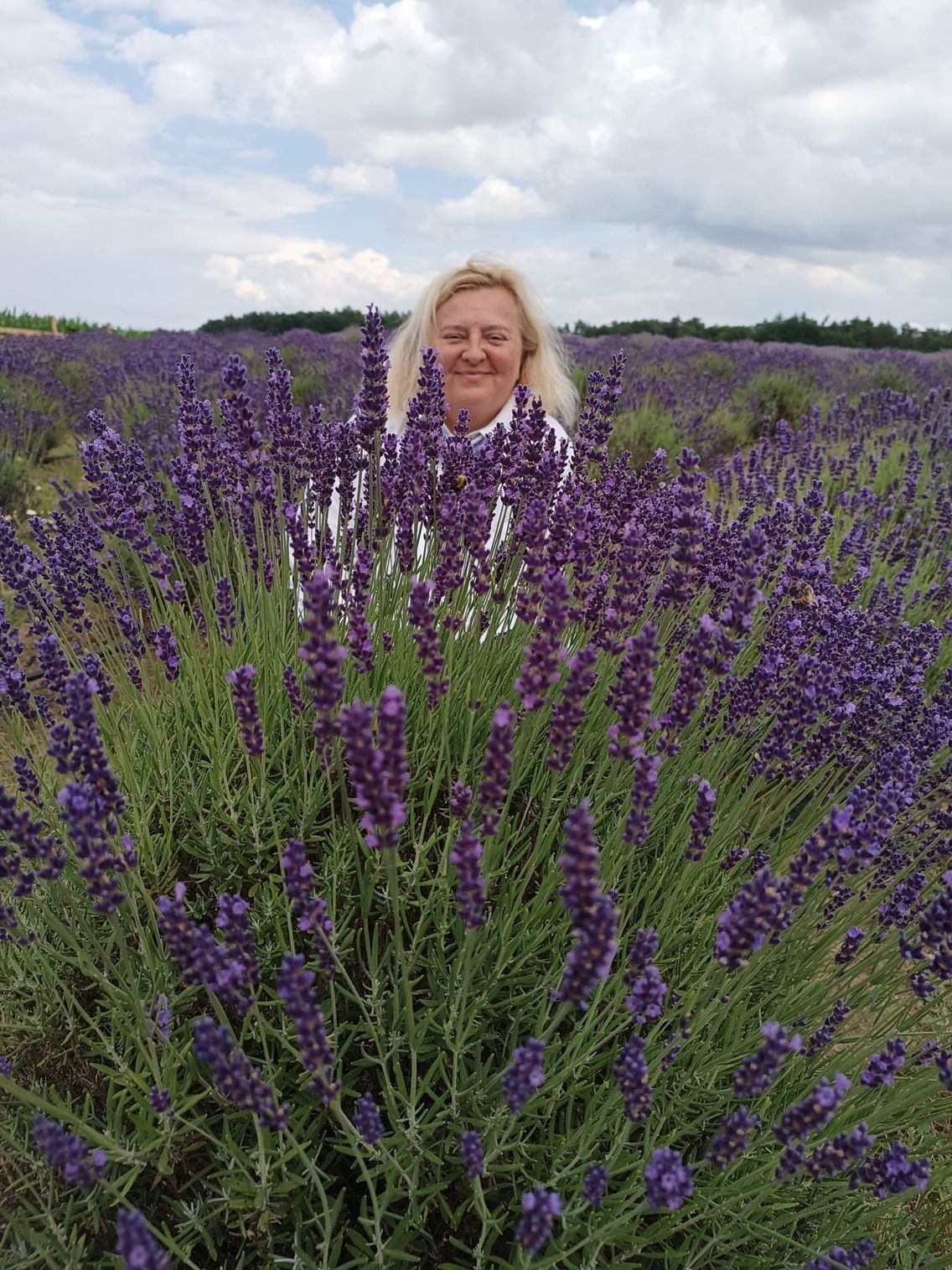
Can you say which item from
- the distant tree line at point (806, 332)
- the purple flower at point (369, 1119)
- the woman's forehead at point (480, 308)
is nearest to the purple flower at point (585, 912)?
the purple flower at point (369, 1119)

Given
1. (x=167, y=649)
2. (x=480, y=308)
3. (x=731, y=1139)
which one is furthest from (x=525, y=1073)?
(x=480, y=308)

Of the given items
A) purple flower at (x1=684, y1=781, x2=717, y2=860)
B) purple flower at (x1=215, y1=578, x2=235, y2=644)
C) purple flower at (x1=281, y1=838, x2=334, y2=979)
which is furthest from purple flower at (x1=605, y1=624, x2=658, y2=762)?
purple flower at (x1=215, y1=578, x2=235, y2=644)

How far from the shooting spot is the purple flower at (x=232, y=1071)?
3.78ft

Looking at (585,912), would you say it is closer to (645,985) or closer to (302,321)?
(645,985)

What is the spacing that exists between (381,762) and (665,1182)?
0.79 m

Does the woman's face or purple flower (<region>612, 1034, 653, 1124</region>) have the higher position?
the woman's face

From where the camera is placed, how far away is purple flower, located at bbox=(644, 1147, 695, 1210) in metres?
1.20

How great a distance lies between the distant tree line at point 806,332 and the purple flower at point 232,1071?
85.7 feet

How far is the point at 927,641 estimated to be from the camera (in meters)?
2.87

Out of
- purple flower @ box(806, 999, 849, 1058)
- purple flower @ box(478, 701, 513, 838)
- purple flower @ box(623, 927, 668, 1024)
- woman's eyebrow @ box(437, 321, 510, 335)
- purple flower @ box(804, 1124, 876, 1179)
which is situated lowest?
purple flower @ box(806, 999, 849, 1058)

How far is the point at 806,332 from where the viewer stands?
2623 centimetres

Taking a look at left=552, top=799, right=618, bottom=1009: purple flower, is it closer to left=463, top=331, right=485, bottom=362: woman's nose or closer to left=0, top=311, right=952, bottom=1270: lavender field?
left=0, top=311, right=952, bottom=1270: lavender field

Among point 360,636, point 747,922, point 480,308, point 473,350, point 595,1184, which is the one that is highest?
point 480,308

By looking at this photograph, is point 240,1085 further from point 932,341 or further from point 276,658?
point 932,341
